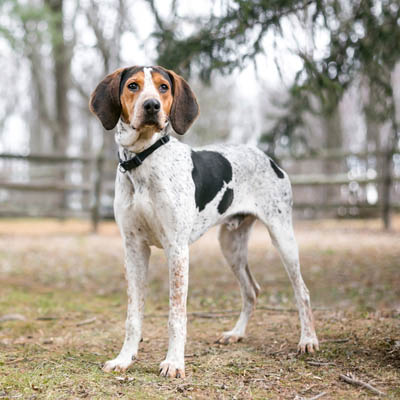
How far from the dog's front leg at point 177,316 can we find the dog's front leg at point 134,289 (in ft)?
0.93

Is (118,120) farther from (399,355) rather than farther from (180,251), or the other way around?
(399,355)

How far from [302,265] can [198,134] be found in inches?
757

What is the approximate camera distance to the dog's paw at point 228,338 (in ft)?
12.5

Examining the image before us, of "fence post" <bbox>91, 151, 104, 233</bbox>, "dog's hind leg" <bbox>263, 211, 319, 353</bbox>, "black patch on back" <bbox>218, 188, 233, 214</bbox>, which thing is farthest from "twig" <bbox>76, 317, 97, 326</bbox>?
"fence post" <bbox>91, 151, 104, 233</bbox>

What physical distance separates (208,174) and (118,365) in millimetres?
1436

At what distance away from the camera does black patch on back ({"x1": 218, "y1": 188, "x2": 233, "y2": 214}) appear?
358cm

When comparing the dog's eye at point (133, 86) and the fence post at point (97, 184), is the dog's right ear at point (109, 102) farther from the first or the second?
the fence post at point (97, 184)

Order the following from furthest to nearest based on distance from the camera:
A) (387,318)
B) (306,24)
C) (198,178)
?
(306,24) → (387,318) → (198,178)

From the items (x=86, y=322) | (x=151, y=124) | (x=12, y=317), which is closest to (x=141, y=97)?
(x=151, y=124)

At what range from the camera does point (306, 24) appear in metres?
5.07

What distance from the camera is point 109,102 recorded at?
309 centimetres

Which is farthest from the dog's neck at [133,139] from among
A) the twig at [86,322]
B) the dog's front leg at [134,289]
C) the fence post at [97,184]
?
the fence post at [97,184]

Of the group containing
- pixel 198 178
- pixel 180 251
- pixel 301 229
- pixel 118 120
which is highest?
pixel 118 120

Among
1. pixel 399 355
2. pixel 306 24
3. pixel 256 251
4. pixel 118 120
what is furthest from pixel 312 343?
pixel 256 251
